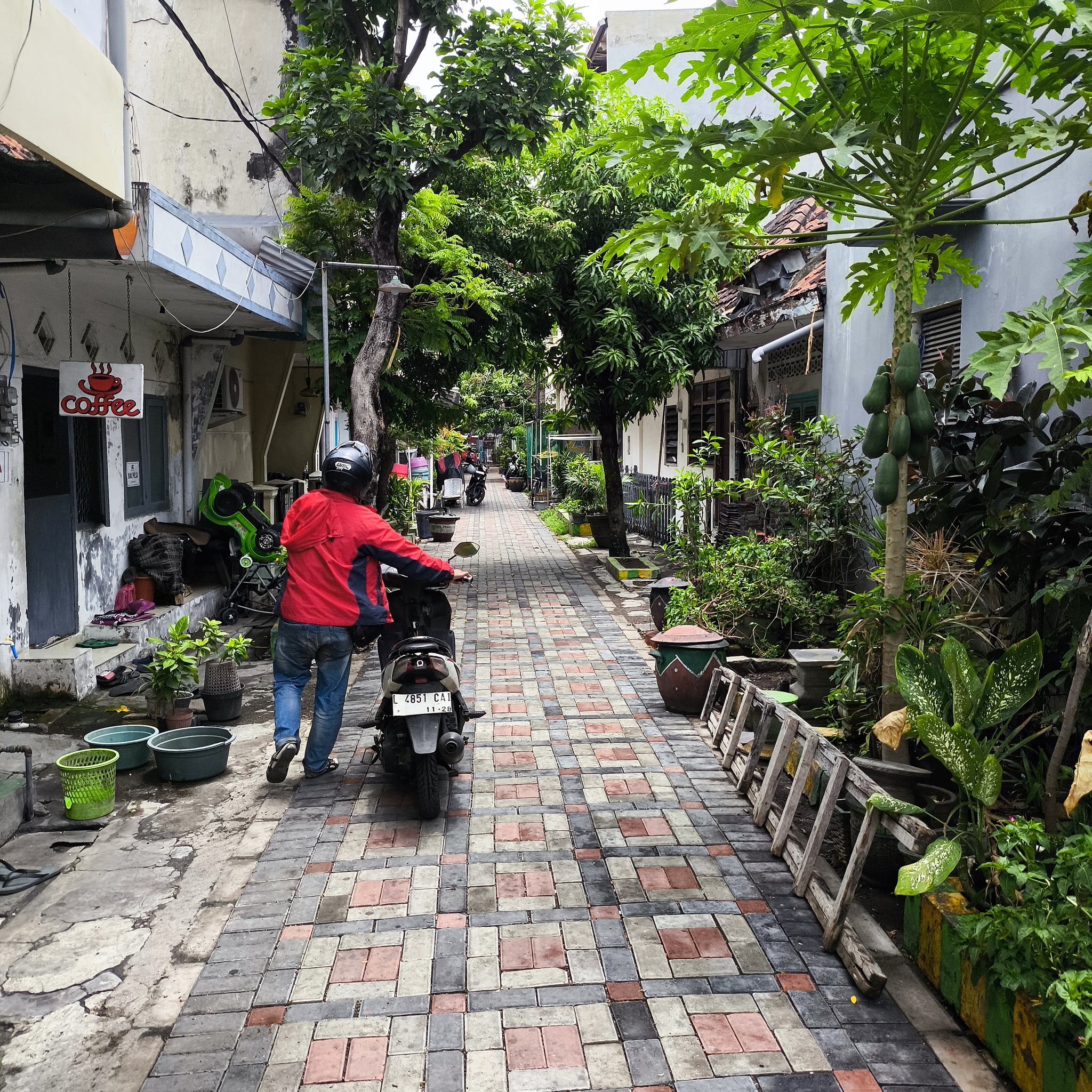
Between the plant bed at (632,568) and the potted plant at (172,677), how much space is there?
8.15m

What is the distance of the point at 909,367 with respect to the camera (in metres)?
4.44

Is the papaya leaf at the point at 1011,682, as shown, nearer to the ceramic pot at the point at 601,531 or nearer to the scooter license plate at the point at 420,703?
the scooter license plate at the point at 420,703

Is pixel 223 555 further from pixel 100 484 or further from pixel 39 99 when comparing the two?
pixel 39 99

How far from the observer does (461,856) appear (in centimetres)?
487

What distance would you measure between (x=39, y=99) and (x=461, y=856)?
4.02 metres

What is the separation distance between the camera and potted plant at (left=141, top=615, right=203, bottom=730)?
21.4 feet

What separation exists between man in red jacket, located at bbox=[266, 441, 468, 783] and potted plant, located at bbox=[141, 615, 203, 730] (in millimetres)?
1066

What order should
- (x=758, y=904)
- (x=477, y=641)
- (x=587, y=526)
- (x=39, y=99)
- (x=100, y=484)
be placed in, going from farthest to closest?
1. (x=587, y=526)
2. (x=477, y=641)
3. (x=100, y=484)
4. (x=758, y=904)
5. (x=39, y=99)

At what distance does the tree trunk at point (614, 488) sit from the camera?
15.3 metres

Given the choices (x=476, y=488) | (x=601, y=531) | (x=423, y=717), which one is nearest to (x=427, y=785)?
(x=423, y=717)

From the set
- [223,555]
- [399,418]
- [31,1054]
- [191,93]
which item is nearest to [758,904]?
[31,1054]

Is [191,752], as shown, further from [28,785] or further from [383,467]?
[383,467]

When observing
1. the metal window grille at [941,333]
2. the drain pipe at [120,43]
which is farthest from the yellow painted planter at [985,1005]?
the drain pipe at [120,43]

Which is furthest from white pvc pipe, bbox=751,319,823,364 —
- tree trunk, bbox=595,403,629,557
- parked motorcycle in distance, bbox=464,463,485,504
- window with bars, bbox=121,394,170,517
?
parked motorcycle in distance, bbox=464,463,485,504
